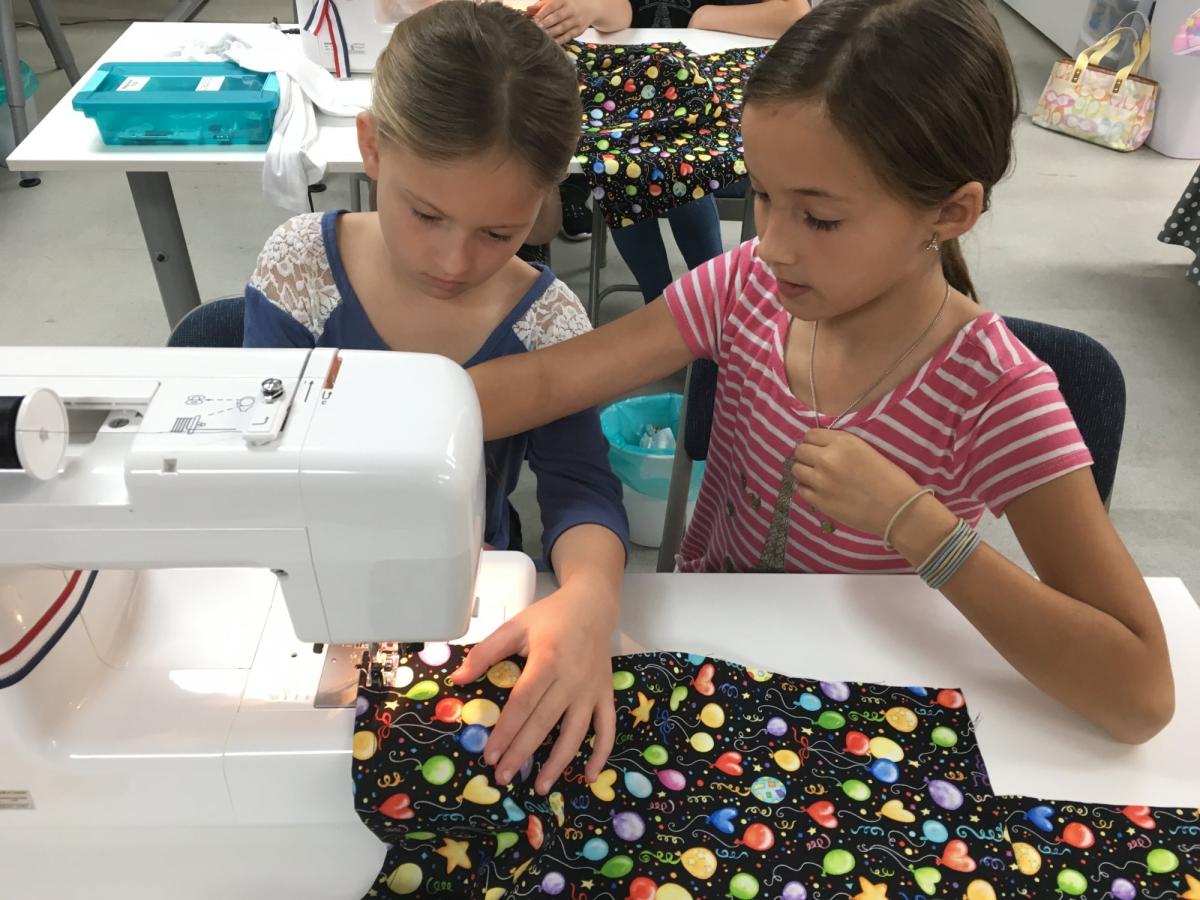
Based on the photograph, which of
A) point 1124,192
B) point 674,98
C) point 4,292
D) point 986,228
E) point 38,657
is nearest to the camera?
point 38,657

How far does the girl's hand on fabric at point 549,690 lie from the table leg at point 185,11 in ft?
17.2

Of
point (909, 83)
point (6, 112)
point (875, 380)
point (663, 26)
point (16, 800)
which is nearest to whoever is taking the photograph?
point (16, 800)

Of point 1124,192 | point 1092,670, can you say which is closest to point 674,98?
point 1092,670

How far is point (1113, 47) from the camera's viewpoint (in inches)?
173

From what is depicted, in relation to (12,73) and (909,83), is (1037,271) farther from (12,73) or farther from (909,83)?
(12,73)

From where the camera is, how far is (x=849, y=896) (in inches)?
30.7

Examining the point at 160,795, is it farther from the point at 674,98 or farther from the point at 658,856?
the point at 674,98

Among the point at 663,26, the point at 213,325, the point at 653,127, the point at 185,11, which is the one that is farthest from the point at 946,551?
the point at 185,11

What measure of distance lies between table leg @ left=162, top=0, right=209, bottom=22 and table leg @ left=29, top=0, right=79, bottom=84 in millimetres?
732

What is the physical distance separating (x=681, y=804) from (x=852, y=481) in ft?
1.15

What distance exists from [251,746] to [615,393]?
584 mm

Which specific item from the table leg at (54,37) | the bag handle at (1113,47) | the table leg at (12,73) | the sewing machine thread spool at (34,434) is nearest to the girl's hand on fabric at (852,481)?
the sewing machine thread spool at (34,434)

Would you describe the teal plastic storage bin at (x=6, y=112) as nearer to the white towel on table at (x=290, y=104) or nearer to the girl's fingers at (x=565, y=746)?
the white towel on table at (x=290, y=104)

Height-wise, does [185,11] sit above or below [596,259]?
below
